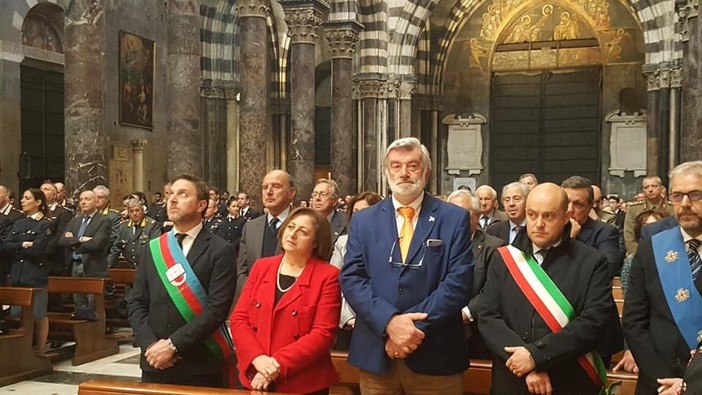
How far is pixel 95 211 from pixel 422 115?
60.8 feet

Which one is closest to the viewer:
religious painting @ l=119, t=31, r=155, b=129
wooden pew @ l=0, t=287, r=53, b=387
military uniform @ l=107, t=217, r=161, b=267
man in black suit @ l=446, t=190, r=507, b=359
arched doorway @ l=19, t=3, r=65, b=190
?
man in black suit @ l=446, t=190, r=507, b=359

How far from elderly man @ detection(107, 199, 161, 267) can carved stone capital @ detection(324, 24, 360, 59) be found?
32.3 feet

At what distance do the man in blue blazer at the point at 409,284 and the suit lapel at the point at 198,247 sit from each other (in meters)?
0.88

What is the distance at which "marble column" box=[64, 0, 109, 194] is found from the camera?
982 cm

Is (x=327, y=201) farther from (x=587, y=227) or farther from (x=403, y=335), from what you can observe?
(x=403, y=335)

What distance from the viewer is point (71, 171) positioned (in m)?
9.88

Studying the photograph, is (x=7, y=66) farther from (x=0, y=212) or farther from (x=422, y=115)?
(x=422, y=115)

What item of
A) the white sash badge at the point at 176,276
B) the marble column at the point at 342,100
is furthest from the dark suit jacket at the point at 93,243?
the marble column at the point at 342,100

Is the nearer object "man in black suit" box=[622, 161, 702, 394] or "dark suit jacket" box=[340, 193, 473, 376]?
"man in black suit" box=[622, 161, 702, 394]

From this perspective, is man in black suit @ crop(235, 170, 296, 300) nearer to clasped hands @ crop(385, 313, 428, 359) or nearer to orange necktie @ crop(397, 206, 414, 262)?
orange necktie @ crop(397, 206, 414, 262)

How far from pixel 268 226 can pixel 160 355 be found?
5.27 feet

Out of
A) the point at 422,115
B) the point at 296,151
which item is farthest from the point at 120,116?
the point at 422,115

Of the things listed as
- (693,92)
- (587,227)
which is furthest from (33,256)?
(693,92)


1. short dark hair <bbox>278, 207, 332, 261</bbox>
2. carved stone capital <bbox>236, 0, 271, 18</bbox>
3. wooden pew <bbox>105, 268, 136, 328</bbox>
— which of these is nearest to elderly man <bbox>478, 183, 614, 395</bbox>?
short dark hair <bbox>278, 207, 332, 261</bbox>
